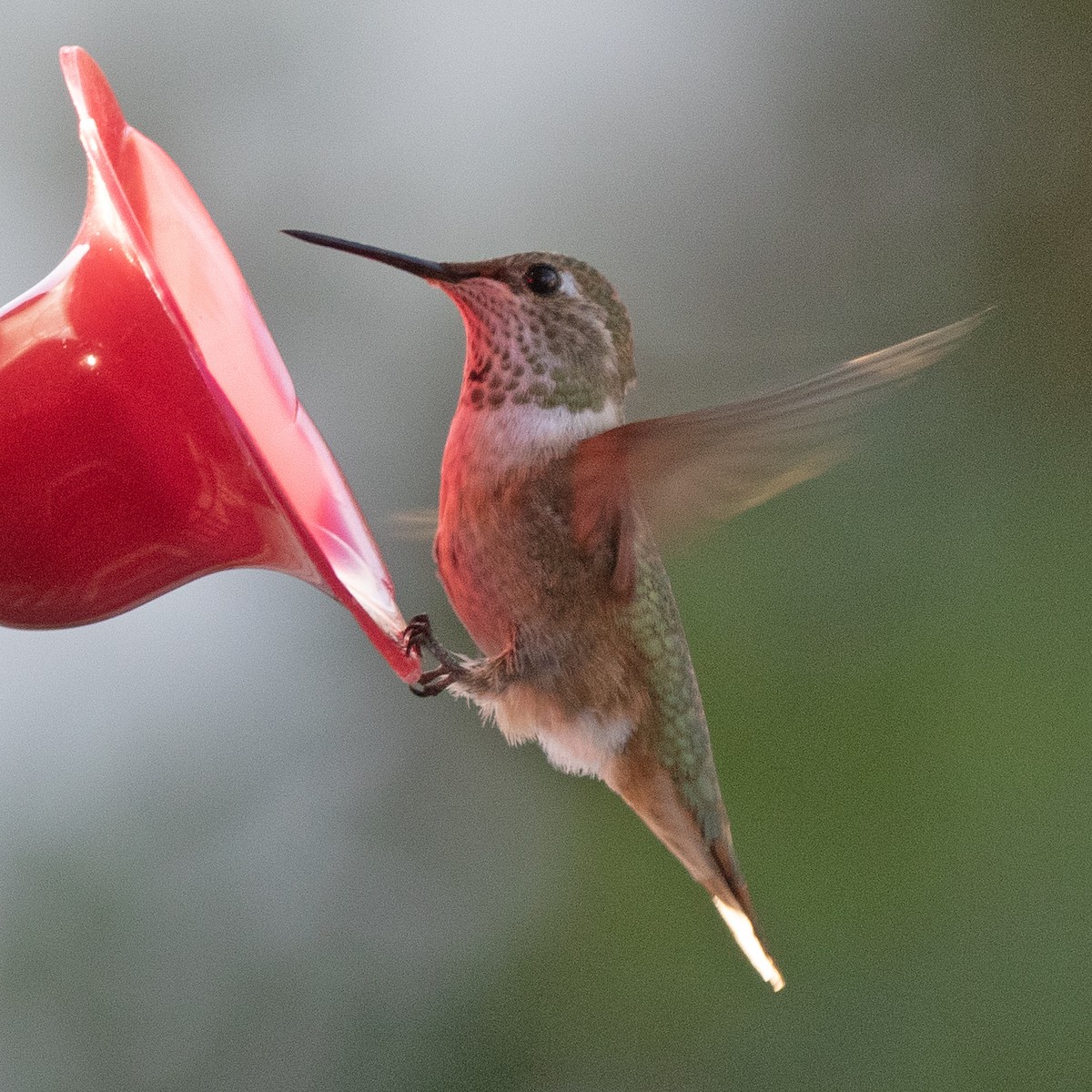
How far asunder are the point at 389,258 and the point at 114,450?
0.38 meters

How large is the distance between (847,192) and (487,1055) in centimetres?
340

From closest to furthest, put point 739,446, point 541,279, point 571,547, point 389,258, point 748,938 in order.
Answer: point 739,446, point 389,258, point 571,547, point 541,279, point 748,938

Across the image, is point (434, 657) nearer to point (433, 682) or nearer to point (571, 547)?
point (433, 682)

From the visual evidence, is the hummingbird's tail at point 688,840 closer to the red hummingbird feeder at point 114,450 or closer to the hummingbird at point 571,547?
the hummingbird at point 571,547

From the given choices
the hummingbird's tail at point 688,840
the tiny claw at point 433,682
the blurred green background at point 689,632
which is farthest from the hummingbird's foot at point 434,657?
the blurred green background at point 689,632

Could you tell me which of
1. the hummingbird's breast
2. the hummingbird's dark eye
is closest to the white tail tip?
the hummingbird's breast

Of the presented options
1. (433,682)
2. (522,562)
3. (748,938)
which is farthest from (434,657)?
(748,938)

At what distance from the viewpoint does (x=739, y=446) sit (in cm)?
121

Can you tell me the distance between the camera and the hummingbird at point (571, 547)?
143 centimetres

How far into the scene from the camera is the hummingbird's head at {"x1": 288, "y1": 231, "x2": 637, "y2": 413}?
5.38 feet

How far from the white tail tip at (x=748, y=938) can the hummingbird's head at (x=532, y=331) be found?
0.72m

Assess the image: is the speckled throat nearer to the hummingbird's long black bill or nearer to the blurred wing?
the hummingbird's long black bill

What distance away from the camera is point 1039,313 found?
177 inches

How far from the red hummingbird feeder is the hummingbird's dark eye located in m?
0.45
